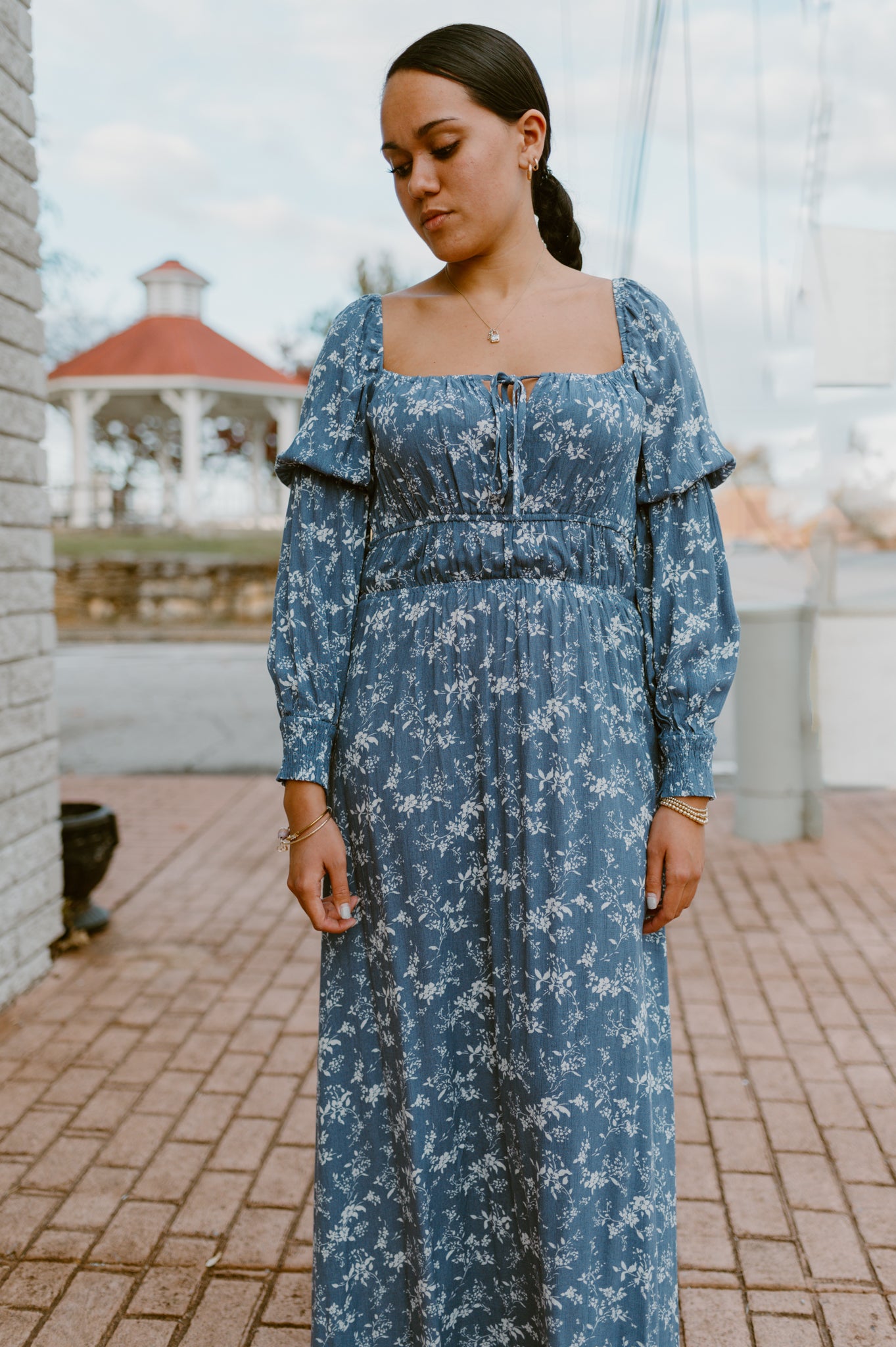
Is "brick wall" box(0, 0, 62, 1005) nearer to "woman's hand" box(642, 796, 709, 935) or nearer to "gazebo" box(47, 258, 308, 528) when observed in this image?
"woman's hand" box(642, 796, 709, 935)

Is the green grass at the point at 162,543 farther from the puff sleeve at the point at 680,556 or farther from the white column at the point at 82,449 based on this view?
the puff sleeve at the point at 680,556

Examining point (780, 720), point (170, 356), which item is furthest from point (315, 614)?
point (170, 356)

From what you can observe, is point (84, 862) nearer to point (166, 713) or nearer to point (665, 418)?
point (665, 418)

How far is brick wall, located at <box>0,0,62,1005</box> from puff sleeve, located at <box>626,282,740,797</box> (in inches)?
103

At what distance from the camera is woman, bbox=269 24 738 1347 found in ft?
5.26

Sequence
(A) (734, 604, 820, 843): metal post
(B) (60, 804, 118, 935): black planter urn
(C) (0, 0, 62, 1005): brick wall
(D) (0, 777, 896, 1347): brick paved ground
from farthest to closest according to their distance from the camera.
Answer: (A) (734, 604, 820, 843): metal post
(B) (60, 804, 118, 935): black planter urn
(C) (0, 0, 62, 1005): brick wall
(D) (0, 777, 896, 1347): brick paved ground

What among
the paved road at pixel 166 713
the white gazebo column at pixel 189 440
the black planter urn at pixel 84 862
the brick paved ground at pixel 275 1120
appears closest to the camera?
the brick paved ground at pixel 275 1120

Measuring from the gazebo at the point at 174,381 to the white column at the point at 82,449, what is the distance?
0.02m

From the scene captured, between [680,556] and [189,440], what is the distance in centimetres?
2204

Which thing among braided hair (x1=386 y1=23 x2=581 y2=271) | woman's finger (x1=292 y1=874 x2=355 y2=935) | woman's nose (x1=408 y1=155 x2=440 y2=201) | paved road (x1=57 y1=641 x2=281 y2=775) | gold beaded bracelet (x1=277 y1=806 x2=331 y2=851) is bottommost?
paved road (x1=57 y1=641 x2=281 y2=775)

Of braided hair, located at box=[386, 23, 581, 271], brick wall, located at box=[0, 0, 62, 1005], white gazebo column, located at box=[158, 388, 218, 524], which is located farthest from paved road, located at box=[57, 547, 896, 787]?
white gazebo column, located at box=[158, 388, 218, 524]

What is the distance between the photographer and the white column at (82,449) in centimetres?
2328

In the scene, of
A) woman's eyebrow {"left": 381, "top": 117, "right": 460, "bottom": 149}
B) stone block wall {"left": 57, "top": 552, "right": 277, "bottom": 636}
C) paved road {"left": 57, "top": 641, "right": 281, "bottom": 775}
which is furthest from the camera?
stone block wall {"left": 57, "top": 552, "right": 277, "bottom": 636}

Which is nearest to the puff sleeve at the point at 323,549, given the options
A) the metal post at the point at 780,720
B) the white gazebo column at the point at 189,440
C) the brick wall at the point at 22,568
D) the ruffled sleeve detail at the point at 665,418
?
the ruffled sleeve detail at the point at 665,418
